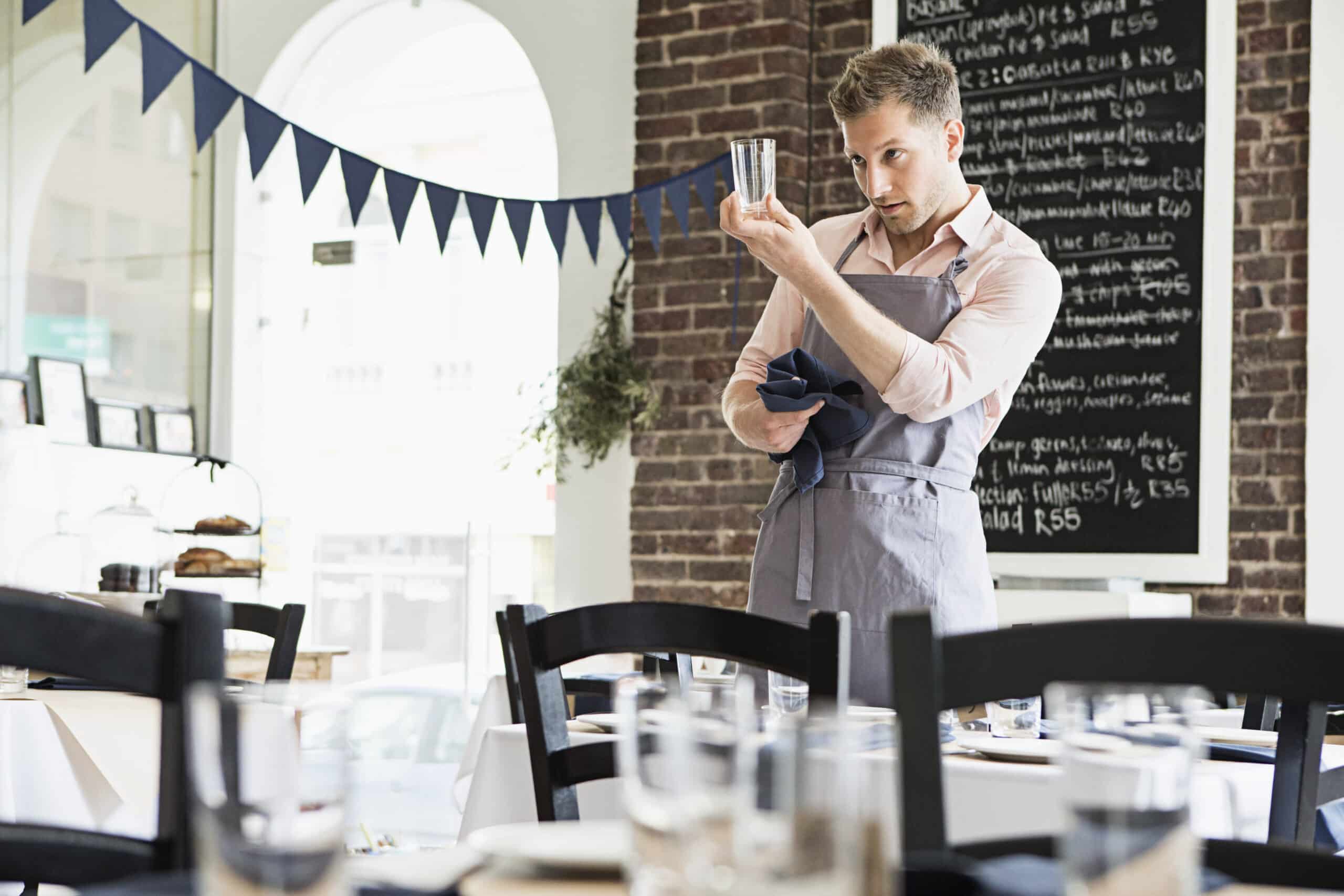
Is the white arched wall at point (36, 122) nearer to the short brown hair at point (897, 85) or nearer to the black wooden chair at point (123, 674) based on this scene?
the short brown hair at point (897, 85)

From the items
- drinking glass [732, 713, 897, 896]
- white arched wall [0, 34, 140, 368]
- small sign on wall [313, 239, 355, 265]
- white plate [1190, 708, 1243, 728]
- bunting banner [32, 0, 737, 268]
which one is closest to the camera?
drinking glass [732, 713, 897, 896]

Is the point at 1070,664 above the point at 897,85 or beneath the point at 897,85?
beneath

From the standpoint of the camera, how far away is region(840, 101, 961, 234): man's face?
2016mm

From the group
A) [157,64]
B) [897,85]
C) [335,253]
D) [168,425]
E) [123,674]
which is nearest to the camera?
[123,674]

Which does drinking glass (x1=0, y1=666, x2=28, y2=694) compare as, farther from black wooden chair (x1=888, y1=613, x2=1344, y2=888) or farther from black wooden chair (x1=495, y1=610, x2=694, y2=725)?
black wooden chair (x1=888, y1=613, x2=1344, y2=888)

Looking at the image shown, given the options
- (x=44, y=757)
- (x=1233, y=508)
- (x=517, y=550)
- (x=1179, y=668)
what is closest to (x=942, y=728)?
(x=1179, y=668)

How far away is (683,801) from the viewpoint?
0.64 m

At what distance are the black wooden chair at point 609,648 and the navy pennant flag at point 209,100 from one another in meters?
2.39

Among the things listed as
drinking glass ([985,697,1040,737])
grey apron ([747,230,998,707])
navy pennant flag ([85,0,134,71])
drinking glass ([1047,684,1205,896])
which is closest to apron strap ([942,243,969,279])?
grey apron ([747,230,998,707])

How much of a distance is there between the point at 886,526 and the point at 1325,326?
2098mm

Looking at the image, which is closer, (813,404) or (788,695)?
(788,695)

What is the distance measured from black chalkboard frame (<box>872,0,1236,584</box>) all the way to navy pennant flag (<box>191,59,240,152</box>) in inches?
96.3

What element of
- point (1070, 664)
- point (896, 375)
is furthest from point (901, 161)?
point (1070, 664)

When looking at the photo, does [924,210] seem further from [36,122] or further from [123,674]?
[36,122]
